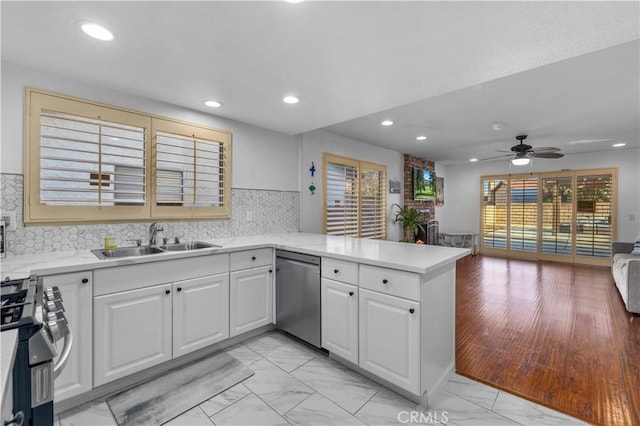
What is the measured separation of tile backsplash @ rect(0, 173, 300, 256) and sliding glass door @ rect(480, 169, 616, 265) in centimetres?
584

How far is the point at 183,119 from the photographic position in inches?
111

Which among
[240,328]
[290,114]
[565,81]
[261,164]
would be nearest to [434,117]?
[565,81]

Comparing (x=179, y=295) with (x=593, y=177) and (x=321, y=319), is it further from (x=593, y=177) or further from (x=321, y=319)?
(x=593, y=177)

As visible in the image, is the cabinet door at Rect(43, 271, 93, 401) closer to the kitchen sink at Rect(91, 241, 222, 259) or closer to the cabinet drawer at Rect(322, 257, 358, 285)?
the kitchen sink at Rect(91, 241, 222, 259)

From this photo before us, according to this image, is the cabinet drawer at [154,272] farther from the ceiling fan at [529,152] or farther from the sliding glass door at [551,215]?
the sliding glass door at [551,215]

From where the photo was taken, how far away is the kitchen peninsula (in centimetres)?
176

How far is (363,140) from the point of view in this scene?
486 centimetres

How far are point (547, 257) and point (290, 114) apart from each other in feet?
22.7

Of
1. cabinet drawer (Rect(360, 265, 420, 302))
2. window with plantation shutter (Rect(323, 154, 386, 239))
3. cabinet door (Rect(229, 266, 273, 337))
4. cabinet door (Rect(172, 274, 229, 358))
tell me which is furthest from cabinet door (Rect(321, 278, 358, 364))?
window with plantation shutter (Rect(323, 154, 386, 239))

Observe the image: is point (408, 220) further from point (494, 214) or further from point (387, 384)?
point (387, 384)

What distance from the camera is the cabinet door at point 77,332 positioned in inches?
67.4

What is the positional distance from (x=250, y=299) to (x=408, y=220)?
3840 mm

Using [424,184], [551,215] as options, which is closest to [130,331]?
[424,184]

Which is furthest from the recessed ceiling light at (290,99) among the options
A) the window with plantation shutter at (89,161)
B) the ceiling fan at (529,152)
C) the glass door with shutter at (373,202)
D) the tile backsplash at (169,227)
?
the ceiling fan at (529,152)
